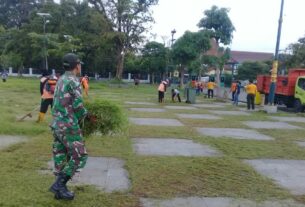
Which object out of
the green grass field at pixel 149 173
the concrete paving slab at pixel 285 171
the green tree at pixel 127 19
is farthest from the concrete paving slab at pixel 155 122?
the green tree at pixel 127 19

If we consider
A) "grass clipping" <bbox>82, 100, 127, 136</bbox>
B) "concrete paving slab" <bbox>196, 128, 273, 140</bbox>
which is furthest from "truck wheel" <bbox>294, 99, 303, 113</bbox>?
"grass clipping" <bbox>82, 100, 127, 136</bbox>

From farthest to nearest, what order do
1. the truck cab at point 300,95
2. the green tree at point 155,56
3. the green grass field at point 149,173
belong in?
the green tree at point 155,56 → the truck cab at point 300,95 → the green grass field at point 149,173

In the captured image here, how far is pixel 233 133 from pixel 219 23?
26244 millimetres

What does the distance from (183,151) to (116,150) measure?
1.40 metres

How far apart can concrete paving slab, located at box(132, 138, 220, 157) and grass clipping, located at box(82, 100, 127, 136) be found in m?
2.53

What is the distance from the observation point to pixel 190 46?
39.4 m

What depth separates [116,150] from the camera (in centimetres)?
959

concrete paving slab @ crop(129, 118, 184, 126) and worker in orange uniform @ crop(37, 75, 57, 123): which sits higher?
worker in orange uniform @ crop(37, 75, 57, 123)

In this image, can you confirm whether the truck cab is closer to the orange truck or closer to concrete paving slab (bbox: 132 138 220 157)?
the orange truck

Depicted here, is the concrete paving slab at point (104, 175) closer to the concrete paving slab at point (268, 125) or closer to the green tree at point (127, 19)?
the concrete paving slab at point (268, 125)

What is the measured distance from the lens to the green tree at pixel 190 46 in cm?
3878

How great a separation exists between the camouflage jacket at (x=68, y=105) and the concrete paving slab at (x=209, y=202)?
4.39 ft

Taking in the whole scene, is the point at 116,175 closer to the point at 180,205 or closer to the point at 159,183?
the point at 159,183

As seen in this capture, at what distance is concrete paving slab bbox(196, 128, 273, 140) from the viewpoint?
41.6 ft
